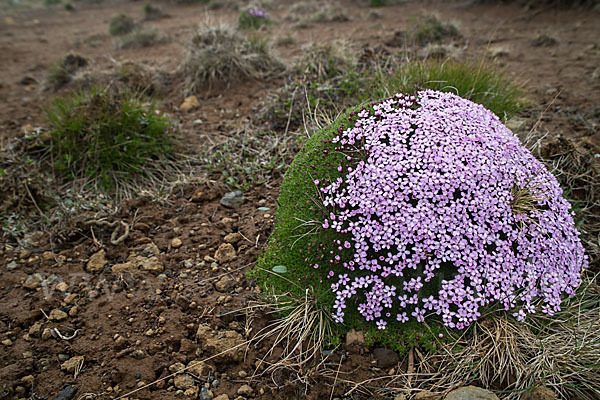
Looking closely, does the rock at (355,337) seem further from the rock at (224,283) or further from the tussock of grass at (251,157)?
the tussock of grass at (251,157)

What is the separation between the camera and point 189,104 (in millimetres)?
4902

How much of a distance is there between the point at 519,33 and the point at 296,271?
24.5 ft

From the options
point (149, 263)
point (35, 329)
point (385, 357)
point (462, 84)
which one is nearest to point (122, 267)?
point (149, 263)

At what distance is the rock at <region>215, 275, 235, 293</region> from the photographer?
249cm

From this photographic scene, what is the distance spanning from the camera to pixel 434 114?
2.38 m

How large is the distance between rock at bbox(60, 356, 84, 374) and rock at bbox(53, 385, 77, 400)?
104 millimetres

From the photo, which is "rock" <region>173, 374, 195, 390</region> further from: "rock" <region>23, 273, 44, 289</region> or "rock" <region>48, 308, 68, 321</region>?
"rock" <region>23, 273, 44, 289</region>

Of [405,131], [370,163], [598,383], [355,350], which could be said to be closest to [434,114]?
[405,131]

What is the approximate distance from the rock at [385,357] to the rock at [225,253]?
1.14 metres

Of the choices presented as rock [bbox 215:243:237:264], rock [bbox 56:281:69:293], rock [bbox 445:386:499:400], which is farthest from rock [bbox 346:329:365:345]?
rock [bbox 56:281:69:293]

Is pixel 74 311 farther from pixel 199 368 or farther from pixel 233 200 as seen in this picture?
pixel 233 200

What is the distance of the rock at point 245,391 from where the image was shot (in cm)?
195

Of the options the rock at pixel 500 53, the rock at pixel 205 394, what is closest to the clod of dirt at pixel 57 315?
the rock at pixel 205 394

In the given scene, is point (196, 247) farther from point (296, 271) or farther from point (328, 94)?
point (328, 94)
